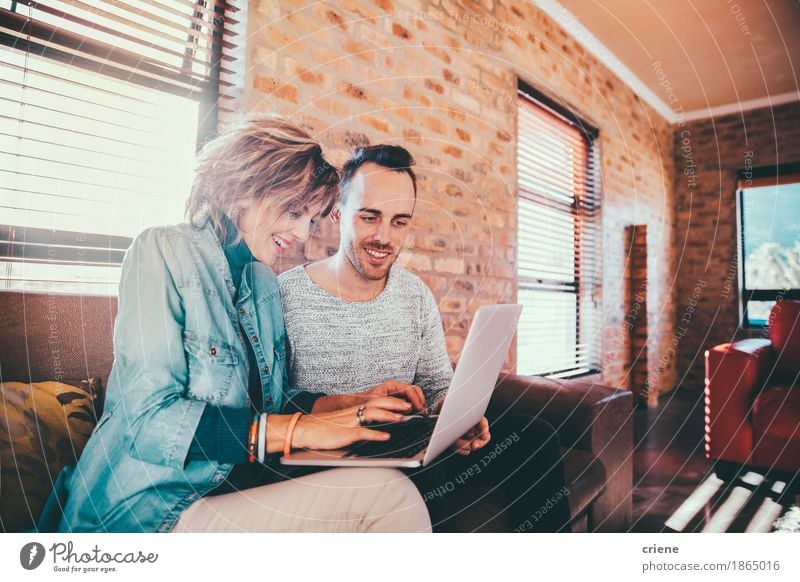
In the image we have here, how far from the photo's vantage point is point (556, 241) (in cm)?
228

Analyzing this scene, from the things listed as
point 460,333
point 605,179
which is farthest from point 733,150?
point 460,333

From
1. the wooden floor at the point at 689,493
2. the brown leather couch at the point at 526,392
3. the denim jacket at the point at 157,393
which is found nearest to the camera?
the denim jacket at the point at 157,393

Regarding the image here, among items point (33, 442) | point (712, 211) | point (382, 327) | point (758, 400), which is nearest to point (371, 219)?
point (382, 327)

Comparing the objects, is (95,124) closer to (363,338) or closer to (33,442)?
(33,442)

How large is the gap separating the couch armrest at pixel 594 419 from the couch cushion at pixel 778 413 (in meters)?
0.71

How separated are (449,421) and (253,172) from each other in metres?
0.62

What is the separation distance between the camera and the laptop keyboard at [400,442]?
2.41 ft

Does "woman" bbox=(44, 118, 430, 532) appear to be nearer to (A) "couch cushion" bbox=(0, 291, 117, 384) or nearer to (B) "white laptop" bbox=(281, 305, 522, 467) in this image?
(B) "white laptop" bbox=(281, 305, 522, 467)

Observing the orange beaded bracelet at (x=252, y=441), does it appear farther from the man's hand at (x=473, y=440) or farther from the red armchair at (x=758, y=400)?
the red armchair at (x=758, y=400)

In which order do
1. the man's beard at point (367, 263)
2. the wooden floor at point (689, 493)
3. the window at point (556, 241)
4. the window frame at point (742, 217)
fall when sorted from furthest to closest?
1. the window frame at point (742, 217)
2. the window at point (556, 241)
3. the wooden floor at point (689, 493)
4. the man's beard at point (367, 263)

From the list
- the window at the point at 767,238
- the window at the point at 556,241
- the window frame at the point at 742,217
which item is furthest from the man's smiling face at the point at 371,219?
the window frame at the point at 742,217

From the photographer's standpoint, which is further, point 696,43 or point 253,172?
point 696,43
